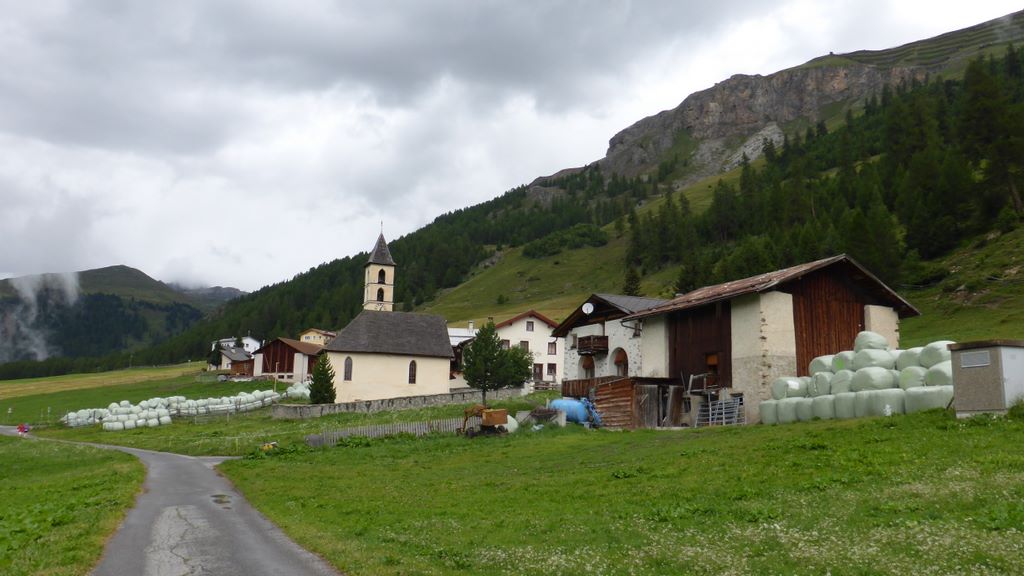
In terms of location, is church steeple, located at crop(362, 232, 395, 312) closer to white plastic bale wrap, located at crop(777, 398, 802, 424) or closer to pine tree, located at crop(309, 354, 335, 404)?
pine tree, located at crop(309, 354, 335, 404)

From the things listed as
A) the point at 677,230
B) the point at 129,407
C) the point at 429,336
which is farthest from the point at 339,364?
the point at 677,230

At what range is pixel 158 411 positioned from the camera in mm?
71875

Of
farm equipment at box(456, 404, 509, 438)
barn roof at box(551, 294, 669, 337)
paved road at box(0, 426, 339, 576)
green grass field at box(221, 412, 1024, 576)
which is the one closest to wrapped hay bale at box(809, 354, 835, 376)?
green grass field at box(221, 412, 1024, 576)

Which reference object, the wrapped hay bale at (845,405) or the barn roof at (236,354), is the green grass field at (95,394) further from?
the wrapped hay bale at (845,405)

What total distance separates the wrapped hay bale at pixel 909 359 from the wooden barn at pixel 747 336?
8261mm

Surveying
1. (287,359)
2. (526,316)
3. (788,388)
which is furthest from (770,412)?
(287,359)

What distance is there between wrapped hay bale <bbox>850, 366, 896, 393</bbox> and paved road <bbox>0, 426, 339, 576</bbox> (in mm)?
20976

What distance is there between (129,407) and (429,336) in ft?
104

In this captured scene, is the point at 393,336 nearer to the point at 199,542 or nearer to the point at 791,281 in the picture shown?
the point at 791,281

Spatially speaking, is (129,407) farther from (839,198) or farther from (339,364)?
(839,198)

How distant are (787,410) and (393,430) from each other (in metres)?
21.4

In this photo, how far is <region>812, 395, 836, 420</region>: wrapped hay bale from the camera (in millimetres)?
27500

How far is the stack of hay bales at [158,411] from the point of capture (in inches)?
2694

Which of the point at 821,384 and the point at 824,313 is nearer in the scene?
the point at 821,384
